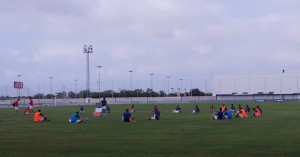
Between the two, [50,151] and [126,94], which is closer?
[50,151]

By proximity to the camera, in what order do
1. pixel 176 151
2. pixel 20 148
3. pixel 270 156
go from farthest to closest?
pixel 20 148, pixel 176 151, pixel 270 156

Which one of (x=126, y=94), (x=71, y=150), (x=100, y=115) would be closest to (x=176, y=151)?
(x=71, y=150)

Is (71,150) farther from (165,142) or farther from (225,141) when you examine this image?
(225,141)

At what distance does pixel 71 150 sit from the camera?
706 inches

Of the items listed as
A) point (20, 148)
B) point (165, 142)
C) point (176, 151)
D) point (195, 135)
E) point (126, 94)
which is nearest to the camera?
point (176, 151)

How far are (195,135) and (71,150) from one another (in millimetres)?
7418

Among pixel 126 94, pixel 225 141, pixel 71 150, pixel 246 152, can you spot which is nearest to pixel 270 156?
pixel 246 152

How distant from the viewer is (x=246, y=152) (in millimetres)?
17078

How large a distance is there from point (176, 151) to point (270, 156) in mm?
3123

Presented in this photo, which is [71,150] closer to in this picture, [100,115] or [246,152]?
[246,152]

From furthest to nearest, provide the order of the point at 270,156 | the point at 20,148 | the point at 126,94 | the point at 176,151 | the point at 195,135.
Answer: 1. the point at 126,94
2. the point at 195,135
3. the point at 20,148
4. the point at 176,151
5. the point at 270,156

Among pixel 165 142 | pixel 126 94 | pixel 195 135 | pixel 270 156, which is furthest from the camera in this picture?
pixel 126 94

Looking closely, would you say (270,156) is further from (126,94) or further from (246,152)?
(126,94)

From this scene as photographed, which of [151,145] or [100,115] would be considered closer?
[151,145]
